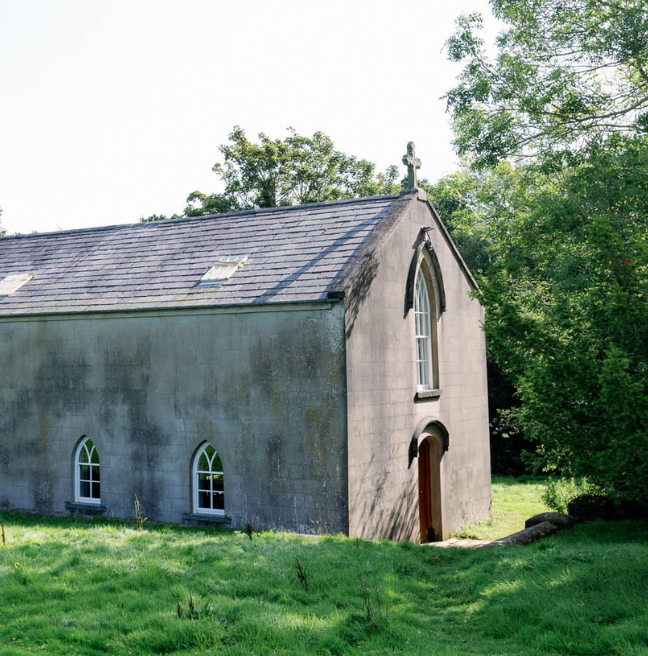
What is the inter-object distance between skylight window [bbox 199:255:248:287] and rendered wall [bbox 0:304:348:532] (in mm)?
1025

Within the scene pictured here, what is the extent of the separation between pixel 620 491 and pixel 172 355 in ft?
33.8

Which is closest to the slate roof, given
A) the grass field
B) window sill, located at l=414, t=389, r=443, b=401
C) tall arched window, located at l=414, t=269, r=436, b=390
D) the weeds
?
tall arched window, located at l=414, t=269, r=436, b=390

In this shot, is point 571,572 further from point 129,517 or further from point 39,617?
point 129,517

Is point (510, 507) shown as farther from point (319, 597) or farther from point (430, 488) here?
point (319, 597)

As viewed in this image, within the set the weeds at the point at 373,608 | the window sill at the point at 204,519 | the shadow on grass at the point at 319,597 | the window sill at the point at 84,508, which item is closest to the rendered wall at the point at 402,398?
the shadow on grass at the point at 319,597

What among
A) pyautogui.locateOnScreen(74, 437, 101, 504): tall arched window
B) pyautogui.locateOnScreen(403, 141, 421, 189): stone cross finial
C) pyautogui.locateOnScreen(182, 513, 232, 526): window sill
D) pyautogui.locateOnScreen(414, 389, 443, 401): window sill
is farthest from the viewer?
pyautogui.locateOnScreen(403, 141, 421, 189): stone cross finial

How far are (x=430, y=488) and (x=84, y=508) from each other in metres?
8.60

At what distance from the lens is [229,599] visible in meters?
9.01

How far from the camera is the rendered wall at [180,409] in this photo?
15125 millimetres

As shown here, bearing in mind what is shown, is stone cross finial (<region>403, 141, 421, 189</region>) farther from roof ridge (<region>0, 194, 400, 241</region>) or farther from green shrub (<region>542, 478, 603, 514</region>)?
green shrub (<region>542, 478, 603, 514</region>)

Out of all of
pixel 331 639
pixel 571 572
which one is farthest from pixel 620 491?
pixel 331 639

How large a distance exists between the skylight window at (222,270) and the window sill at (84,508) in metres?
5.98

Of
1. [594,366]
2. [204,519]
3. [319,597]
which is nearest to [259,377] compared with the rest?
[204,519]

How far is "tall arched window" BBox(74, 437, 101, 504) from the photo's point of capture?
1825cm
